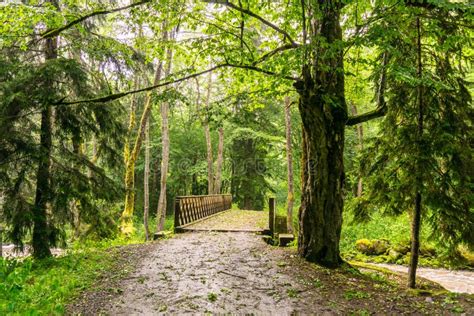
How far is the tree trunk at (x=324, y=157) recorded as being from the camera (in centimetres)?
629

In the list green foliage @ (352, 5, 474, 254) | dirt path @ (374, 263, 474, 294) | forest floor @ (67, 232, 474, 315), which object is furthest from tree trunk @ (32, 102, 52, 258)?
dirt path @ (374, 263, 474, 294)

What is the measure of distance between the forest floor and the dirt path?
964mm

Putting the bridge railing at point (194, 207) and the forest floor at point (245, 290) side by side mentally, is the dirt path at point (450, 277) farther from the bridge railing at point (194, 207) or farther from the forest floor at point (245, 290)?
the bridge railing at point (194, 207)

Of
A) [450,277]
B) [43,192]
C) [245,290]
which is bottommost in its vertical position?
[450,277]

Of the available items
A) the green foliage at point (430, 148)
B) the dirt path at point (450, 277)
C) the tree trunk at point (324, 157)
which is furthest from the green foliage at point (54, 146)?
the dirt path at point (450, 277)

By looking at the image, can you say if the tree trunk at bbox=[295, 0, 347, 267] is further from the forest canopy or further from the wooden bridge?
the wooden bridge

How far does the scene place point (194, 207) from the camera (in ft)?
42.0

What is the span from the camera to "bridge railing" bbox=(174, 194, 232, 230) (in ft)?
36.2

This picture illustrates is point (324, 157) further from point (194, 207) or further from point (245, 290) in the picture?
point (194, 207)

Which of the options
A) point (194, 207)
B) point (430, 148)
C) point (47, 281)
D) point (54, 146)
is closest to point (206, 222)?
point (194, 207)

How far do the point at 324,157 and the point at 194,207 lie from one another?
753 cm

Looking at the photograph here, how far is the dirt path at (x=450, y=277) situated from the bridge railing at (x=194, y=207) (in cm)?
669

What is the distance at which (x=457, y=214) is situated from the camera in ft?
16.8

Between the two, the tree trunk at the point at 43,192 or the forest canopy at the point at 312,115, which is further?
the tree trunk at the point at 43,192
